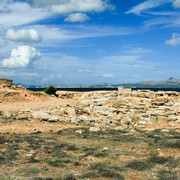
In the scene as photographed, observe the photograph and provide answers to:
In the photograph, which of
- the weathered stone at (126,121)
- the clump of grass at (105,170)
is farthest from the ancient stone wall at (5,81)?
the clump of grass at (105,170)

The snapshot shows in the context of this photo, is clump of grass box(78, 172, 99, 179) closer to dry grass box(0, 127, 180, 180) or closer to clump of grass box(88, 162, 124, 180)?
dry grass box(0, 127, 180, 180)

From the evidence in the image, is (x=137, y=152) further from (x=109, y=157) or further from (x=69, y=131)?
(x=69, y=131)

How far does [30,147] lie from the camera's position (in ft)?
34.2

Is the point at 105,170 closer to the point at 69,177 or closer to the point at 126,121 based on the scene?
the point at 69,177

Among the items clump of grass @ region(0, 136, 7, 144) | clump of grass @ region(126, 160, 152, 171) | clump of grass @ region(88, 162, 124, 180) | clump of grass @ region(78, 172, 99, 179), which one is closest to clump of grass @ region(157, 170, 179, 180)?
clump of grass @ region(126, 160, 152, 171)

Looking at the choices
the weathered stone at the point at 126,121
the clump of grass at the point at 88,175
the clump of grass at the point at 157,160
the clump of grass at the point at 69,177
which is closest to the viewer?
the clump of grass at the point at 69,177

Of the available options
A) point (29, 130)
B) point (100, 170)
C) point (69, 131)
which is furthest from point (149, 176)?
point (29, 130)

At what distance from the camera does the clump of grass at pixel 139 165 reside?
7962 mm

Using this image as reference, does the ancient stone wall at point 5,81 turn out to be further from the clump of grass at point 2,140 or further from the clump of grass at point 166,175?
the clump of grass at point 166,175

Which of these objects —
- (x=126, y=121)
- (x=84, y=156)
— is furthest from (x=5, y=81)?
(x=84, y=156)

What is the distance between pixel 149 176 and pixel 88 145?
170 inches

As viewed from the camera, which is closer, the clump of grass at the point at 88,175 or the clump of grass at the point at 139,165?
the clump of grass at the point at 88,175

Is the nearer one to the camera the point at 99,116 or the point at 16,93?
the point at 99,116

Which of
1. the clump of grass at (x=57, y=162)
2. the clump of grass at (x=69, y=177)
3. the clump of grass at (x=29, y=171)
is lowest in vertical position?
the clump of grass at (x=29, y=171)
